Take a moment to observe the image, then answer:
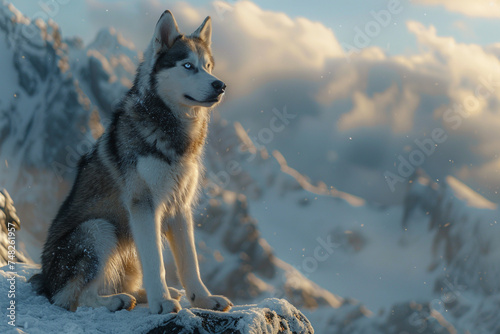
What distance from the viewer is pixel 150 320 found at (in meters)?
4.66

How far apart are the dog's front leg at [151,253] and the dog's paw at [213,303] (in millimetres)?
483

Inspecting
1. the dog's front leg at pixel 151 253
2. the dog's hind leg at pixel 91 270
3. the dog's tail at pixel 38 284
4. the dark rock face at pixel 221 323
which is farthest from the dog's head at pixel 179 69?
the dog's tail at pixel 38 284

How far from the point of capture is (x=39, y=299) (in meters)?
5.58

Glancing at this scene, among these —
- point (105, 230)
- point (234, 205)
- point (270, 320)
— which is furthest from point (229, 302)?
point (234, 205)

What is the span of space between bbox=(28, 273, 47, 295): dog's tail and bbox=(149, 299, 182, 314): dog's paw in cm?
185

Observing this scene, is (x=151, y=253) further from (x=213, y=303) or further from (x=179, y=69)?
(x=179, y=69)

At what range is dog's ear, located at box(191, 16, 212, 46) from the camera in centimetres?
608

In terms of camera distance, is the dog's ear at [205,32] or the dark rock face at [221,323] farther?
the dog's ear at [205,32]

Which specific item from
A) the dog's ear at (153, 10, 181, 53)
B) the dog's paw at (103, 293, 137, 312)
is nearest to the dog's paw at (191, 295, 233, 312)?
the dog's paw at (103, 293, 137, 312)

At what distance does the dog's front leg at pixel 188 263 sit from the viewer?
527cm

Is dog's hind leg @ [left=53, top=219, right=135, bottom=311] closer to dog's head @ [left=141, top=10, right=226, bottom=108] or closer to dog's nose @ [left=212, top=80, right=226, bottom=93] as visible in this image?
dog's head @ [left=141, top=10, right=226, bottom=108]

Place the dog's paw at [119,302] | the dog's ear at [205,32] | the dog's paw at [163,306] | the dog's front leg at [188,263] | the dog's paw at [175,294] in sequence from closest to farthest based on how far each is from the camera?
the dog's paw at [163,306] < the dog's paw at [119,302] < the dog's front leg at [188,263] < the dog's paw at [175,294] < the dog's ear at [205,32]

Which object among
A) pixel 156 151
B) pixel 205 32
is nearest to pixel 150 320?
pixel 156 151

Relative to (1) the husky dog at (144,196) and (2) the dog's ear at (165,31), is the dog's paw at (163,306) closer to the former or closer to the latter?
(1) the husky dog at (144,196)
